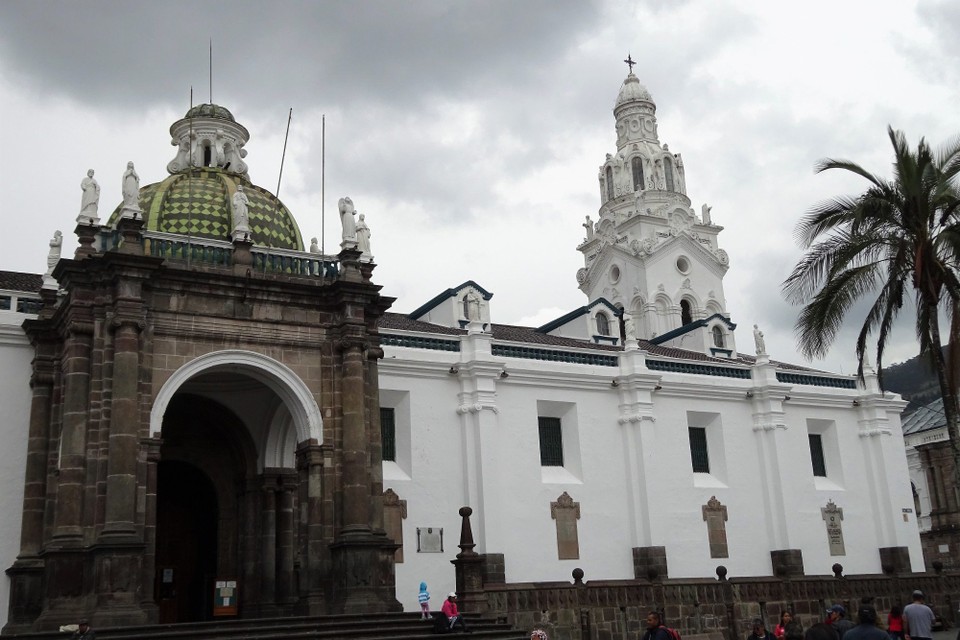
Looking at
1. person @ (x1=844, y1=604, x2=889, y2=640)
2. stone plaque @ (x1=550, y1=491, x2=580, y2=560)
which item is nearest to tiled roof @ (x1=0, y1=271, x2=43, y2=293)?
stone plaque @ (x1=550, y1=491, x2=580, y2=560)

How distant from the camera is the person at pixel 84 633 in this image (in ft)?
51.6

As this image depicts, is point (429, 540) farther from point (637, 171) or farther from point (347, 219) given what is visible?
Answer: point (637, 171)

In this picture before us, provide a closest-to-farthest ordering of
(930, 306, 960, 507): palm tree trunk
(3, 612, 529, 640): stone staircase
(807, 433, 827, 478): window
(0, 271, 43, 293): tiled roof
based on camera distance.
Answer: (3, 612, 529, 640): stone staircase, (930, 306, 960, 507): palm tree trunk, (0, 271, 43, 293): tiled roof, (807, 433, 827, 478): window

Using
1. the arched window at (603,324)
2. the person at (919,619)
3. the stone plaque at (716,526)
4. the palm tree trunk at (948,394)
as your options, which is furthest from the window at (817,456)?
the person at (919,619)

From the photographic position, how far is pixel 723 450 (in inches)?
1256

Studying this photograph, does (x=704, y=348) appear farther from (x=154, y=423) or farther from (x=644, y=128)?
(x=154, y=423)

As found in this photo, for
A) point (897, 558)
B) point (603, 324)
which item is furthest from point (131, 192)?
point (897, 558)

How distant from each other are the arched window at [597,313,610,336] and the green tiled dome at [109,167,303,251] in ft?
49.5

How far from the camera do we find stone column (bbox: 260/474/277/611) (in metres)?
23.0

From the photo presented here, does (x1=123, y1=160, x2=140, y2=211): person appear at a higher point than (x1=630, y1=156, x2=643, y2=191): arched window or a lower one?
lower

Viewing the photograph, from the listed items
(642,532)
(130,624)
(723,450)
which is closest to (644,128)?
(723,450)

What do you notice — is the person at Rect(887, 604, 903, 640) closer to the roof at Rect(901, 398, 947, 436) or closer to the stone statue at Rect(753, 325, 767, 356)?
the stone statue at Rect(753, 325, 767, 356)

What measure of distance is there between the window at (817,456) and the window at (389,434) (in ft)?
48.2

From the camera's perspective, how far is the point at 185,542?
24.1 metres
